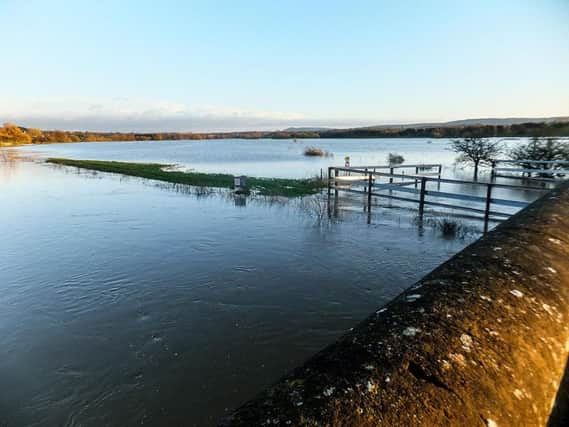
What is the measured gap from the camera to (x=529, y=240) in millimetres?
1888

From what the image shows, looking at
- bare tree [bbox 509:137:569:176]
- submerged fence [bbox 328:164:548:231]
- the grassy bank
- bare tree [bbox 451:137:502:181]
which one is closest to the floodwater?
submerged fence [bbox 328:164:548:231]

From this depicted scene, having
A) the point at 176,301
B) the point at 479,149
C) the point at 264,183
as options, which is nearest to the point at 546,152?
the point at 479,149

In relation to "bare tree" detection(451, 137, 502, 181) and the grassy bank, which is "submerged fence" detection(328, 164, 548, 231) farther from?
"bare tree" detection(451, 137, 502, 181)

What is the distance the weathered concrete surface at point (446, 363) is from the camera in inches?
33.9

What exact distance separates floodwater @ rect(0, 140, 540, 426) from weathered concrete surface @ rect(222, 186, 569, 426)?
3273mm

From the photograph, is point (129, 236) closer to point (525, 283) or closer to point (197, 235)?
point (197, 235)

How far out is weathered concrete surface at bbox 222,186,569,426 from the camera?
2.82 ft

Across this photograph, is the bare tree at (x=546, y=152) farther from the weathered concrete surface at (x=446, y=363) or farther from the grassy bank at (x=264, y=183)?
the weathered concrete surface at (x=446, y=363)

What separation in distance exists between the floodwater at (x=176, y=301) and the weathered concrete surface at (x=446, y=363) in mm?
3273

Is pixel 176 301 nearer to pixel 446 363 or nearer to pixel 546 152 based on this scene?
pixel 446 363

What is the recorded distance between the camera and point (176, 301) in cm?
634

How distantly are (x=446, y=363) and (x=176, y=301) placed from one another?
19.7ft

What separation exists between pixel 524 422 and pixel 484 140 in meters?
30.6

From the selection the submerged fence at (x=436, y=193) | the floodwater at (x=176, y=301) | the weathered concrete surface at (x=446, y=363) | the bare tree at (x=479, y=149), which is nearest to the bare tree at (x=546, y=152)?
the bare tree at (x=479, y=149)
